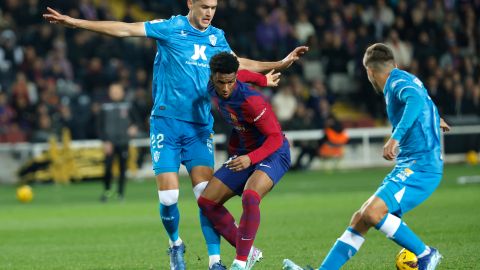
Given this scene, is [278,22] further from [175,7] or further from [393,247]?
[393,247]

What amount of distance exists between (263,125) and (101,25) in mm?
1731

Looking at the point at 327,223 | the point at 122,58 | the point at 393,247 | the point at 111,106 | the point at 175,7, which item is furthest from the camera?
the point at 175,7

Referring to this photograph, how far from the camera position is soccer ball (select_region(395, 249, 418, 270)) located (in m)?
8.59

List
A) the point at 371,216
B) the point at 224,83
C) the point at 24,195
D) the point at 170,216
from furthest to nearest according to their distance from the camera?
1. the point at 24,195
2. the point at 170,216
3. the point at 224,83
4. the point at 371,216

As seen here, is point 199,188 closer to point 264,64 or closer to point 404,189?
point 264,64

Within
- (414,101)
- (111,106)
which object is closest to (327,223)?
(414,101)

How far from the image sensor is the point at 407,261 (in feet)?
28.3

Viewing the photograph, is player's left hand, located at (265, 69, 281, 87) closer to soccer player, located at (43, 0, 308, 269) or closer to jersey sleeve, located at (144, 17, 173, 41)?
soccer player, located at (43, 0, 308, 269)

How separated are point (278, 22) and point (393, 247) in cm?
1816

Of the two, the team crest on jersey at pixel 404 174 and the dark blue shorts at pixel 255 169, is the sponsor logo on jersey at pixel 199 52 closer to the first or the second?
the dark blue shorts at pixel 255 169

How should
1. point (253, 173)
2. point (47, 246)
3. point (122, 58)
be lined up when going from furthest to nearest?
point (122, 58) < point (47, 246) < point (253, 173)

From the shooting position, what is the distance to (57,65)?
2455 cm

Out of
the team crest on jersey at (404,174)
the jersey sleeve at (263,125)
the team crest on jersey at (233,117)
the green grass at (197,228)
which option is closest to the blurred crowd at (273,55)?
the green grass at (197,228)

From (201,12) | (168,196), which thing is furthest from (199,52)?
(168,196)
